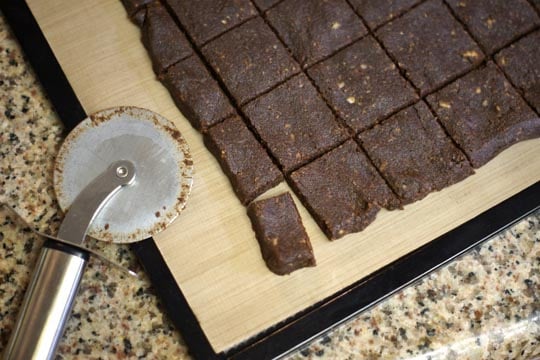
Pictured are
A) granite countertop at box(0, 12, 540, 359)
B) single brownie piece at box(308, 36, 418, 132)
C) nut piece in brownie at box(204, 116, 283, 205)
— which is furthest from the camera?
single brownie piece at box(308, 36, 418, 132)

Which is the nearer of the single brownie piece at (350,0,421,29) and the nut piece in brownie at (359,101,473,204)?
the nut piece in brownie at (359,101,473,204)

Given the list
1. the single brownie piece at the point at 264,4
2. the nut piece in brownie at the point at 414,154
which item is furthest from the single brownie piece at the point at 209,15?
the nut piece in brownie at the point at 414,154

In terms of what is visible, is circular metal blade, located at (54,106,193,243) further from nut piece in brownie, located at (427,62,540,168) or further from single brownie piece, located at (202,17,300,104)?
nut piece in brownie, located at (427,62,540,168)

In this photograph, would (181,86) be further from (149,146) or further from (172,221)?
(172,221)

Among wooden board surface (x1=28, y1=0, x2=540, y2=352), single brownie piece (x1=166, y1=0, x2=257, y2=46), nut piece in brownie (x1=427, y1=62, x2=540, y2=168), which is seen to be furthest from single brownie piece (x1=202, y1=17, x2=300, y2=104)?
nut piece in brownie (x1=427, y1=62, x2=540, y2=168)

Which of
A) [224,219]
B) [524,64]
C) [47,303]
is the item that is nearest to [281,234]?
[224,219]
